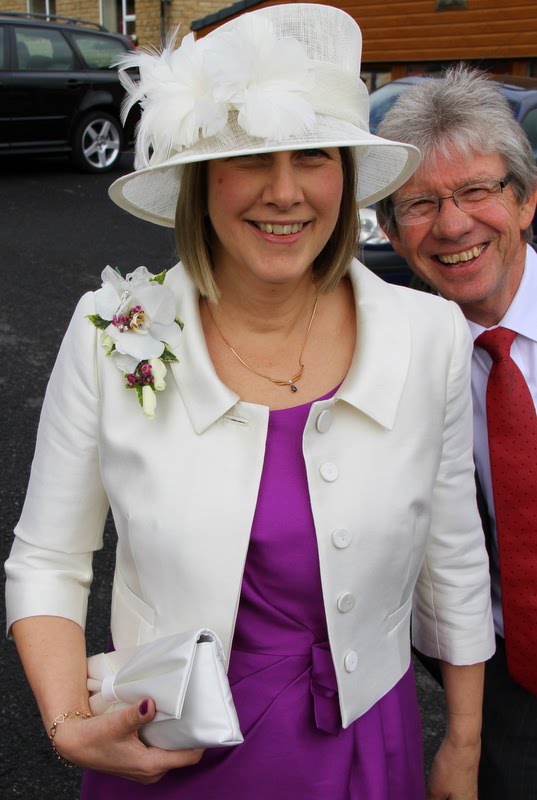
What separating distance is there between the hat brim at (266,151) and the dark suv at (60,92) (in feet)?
30.8

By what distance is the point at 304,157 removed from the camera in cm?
167

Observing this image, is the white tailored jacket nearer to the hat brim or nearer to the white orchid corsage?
the white orchid corsage

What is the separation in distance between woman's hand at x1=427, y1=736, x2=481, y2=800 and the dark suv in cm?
999

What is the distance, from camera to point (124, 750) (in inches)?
59.4

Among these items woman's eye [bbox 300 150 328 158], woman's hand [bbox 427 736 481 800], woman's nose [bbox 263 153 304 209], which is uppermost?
woman's eye [bbox 300 150 328 158]

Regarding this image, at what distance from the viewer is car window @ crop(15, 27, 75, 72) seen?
35.9 ft

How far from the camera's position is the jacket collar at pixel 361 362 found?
1.68 metres

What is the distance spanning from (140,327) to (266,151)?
0.39m

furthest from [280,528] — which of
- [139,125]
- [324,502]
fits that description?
[139,125]

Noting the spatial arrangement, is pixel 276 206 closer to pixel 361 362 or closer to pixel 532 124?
pixel 361 362

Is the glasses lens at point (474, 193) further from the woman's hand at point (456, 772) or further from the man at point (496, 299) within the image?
the woman's hand at point (456, 772)

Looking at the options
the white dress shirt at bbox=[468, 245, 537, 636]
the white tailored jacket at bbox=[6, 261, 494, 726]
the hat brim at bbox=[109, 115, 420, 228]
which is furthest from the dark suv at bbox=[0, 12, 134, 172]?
the white tailored jacket at bbox=[6, 261, 494, 726]

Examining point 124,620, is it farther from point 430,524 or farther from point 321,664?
point 430,524

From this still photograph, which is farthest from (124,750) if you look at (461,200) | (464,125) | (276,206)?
(464,125)
